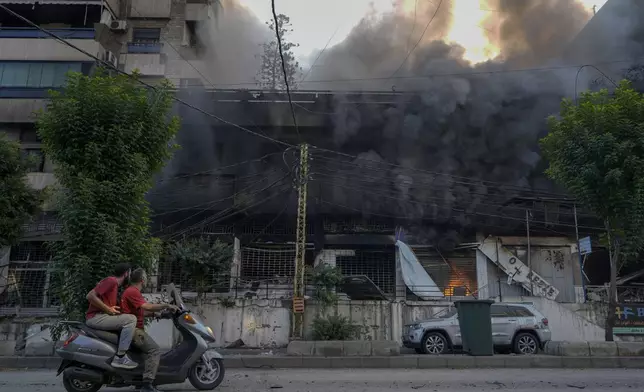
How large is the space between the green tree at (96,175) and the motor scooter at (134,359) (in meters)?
2.33

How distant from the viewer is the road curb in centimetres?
895

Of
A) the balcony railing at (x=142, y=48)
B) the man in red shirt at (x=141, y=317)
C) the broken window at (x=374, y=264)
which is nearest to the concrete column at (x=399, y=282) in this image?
the broken window at (x=374, y=264)

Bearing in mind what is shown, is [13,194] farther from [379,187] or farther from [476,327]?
[379,187]

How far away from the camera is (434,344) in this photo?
11.7 meters

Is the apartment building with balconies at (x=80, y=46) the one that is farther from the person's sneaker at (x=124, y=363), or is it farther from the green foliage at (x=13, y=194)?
the person's sneaker at (x=124, y=363)

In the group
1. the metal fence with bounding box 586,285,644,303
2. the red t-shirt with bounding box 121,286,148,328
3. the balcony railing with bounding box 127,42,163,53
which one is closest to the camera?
the red t-shirt with bounding box 121,286,148,328

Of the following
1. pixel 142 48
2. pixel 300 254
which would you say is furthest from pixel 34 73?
pixel 300 254

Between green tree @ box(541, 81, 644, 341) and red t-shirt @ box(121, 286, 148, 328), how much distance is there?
9.11 meters

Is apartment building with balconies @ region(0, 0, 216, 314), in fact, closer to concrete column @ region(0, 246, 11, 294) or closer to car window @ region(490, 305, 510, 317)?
concrete column @ region(0, 246, 11, 294)

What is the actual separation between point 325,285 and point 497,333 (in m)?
4.88

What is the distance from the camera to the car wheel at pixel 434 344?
11617 mm

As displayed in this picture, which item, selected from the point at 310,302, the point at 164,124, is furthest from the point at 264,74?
the point at 164,124

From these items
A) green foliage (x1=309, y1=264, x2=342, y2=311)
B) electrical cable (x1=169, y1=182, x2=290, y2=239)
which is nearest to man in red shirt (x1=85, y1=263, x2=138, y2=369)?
green foliage (x1=309, y1=264, x2=342, y2=311)

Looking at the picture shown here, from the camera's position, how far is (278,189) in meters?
21.2
